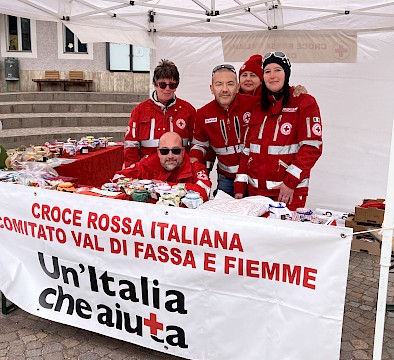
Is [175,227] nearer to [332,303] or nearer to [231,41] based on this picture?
[332,303]

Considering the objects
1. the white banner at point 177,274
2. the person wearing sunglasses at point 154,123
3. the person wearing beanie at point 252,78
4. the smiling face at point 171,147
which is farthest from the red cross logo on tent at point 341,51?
the white banner at point 177,274

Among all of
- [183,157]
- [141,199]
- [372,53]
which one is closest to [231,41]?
[372,53]

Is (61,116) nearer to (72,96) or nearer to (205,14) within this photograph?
(72,96)

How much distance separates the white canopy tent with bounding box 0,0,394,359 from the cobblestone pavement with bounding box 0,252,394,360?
100 inches

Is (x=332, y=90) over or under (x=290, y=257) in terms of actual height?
over

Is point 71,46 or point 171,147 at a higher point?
point 71,46

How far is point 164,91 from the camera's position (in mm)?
3771

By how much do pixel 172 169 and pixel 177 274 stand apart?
1.01 metres

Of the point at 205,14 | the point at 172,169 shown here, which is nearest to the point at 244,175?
the point at 172,169

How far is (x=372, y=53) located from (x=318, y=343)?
13.5 feet


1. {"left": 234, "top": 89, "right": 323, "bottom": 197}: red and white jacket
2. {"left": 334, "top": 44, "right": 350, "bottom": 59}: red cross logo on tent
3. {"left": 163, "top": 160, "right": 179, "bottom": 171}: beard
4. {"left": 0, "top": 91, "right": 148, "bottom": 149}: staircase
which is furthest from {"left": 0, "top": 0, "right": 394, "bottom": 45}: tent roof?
{"left": 0, "top": 91, "right": 148, "bottom": 149}: staircase

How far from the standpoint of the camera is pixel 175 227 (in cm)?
241

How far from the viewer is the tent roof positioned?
4730mm

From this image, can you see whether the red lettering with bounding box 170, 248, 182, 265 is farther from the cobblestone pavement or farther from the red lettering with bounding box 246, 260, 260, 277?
the cobblestone pavement
